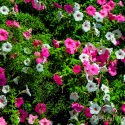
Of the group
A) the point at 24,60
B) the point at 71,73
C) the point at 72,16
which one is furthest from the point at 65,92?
the point at 72,16

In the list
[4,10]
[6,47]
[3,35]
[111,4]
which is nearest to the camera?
[6,47]

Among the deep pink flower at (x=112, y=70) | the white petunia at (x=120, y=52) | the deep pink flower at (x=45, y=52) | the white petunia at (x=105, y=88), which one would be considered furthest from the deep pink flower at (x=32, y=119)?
the white petunia at (x=120, y=52)

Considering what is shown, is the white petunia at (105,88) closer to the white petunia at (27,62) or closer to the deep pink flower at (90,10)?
the white petunia at (27,62)

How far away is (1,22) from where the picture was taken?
4969mm

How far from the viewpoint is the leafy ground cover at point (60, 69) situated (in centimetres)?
457

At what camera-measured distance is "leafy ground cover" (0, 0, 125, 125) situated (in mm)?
4574

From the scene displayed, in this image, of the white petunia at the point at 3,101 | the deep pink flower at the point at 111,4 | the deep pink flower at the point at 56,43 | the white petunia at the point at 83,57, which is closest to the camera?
the white petunia at the point at 3,101

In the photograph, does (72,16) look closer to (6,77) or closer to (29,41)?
(29,41)

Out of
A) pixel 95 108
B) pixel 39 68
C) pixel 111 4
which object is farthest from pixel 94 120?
pixel 111 4

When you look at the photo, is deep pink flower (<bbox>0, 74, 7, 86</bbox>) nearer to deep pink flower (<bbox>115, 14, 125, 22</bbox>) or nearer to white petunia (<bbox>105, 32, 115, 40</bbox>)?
white petunia (<bbox>105, 32, 115, 40</bbox>)

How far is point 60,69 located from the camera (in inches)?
189

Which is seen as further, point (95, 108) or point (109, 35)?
point (109, 35)

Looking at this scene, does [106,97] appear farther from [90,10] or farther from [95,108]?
[90,10]

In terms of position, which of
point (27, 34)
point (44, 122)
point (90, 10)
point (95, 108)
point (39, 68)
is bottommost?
point (44, 122)
